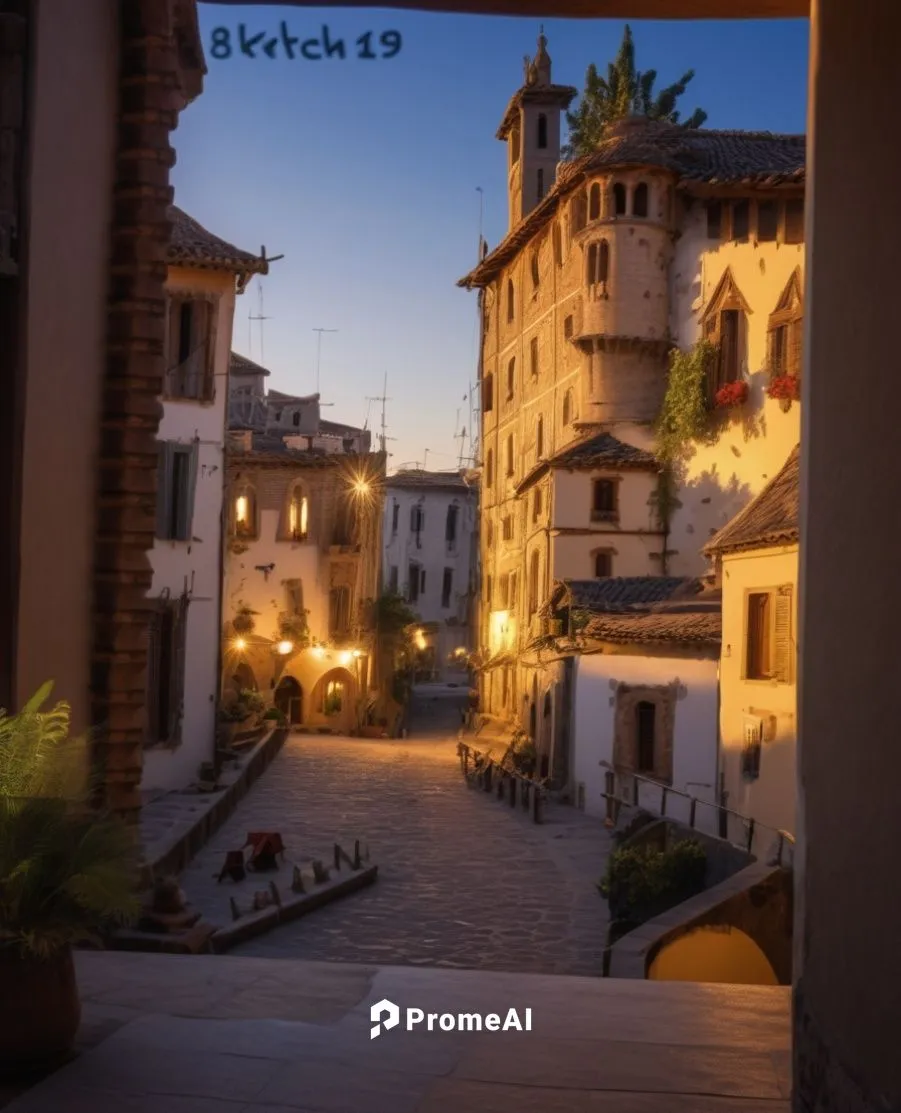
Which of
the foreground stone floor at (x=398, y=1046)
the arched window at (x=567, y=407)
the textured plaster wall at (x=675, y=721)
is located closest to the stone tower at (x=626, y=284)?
the arched window at (x=567, y=407)

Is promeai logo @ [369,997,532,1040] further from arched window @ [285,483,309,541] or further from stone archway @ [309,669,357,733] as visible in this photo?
stone archway @ [309,669,357,733]

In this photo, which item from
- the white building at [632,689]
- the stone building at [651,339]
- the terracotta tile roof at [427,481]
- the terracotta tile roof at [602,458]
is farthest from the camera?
the terracotta tile roof at [427,481]

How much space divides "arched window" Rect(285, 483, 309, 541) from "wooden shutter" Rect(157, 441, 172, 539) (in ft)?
74.2

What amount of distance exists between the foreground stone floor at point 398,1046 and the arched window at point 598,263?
34.8m

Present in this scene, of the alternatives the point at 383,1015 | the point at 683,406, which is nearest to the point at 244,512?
the point at 683,406

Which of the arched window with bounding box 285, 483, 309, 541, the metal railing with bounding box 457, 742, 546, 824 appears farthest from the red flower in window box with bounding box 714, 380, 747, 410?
the arched window with bounding box 285, 483, 309, 541

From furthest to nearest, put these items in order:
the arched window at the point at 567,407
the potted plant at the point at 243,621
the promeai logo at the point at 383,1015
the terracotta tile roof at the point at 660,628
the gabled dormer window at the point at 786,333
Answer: the potted plant at the point at 243,621
the arched window at the point at 567,407
the gabled dormer window at the point at 786,333
the terracotta tile roof at the point at 660,628
the promeai logo at the point at 383,1015

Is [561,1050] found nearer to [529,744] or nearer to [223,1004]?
[223,1004]

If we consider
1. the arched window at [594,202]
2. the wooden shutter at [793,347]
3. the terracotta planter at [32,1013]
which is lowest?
the terracotta planter at [32,1013]

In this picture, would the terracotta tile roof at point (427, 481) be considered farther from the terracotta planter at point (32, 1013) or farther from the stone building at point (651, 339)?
the terracotta planter at point (32, 1013)

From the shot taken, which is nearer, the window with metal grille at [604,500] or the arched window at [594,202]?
the window with metal grille at [604,500]

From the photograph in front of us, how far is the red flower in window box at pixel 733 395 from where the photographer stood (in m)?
38.0

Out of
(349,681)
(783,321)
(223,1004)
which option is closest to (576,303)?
(783,321)

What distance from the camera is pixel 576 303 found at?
141ft
